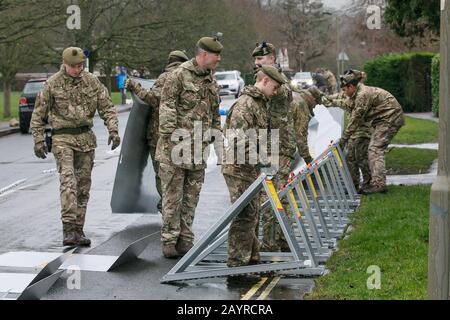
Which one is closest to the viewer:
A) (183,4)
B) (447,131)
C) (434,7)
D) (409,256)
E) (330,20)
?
(447,131)

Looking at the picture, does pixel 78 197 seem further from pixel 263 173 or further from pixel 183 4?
pixel 183 4

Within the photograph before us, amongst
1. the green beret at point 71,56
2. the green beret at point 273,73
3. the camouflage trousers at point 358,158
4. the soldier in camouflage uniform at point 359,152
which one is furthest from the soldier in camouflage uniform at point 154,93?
the camouflage trousers at point 358,158

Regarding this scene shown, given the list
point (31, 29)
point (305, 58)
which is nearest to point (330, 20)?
point (305, 58)

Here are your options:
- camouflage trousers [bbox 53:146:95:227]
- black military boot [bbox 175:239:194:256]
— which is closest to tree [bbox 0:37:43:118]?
camouflage trousers [bbox 53:146:95:227]

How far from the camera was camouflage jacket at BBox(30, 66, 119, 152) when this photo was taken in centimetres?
1045

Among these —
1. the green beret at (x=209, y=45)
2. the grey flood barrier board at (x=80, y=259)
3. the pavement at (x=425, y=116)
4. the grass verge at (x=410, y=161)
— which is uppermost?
the green beret at (x=209, y=45)

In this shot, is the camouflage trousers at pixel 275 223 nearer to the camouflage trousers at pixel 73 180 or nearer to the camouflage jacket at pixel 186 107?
the camouflage jacket at pixel 186 107

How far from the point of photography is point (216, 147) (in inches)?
378

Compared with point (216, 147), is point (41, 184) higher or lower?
lower

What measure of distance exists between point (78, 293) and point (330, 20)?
66967 millimetres

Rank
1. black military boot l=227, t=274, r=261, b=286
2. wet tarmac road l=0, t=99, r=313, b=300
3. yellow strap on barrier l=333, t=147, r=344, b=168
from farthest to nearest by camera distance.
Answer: yellow strap on barrier l=333, t=147, r=344, b=168 < black military boot l=227, t=274, r=261, b=286 < wet tarmac road l=0, t=99, r=313, b=300

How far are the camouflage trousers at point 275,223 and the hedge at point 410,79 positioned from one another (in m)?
28.5

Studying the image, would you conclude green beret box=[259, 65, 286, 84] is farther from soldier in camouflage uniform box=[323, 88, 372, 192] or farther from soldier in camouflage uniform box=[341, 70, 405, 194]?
soldier in camouflage uniform box=[323, 88, 372, 192]

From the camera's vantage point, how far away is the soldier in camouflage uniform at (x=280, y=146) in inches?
367
